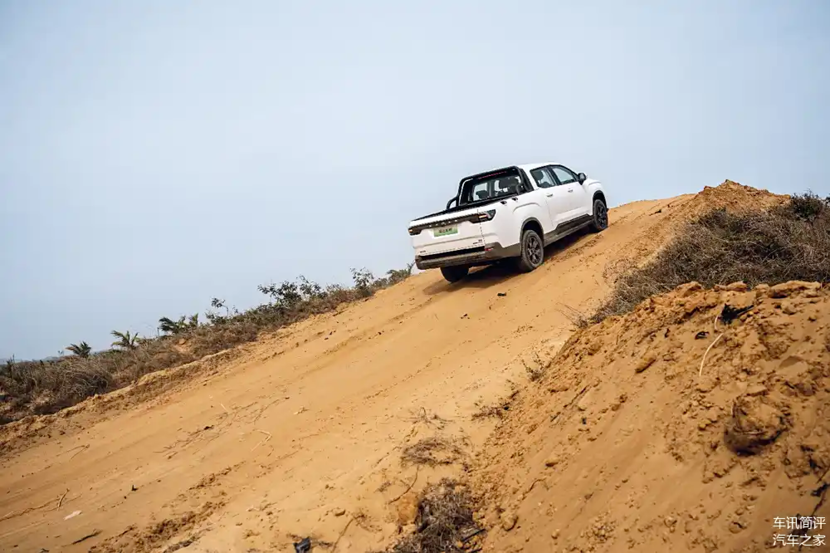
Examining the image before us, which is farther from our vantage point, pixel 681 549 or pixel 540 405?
pixel 540 405

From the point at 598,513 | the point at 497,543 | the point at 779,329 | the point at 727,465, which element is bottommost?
the point at 497,543

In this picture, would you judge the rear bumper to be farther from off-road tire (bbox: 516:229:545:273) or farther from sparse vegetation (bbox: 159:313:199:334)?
sparse vegetation (bbox: 159:313:199:334)

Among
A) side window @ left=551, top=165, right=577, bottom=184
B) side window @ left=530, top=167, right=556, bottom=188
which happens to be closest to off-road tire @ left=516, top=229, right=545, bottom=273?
side window @ left=530, top=167, right=556, bottom=188

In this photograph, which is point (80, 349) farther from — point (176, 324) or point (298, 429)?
point (298, 429)

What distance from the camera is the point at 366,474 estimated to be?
4.34 m

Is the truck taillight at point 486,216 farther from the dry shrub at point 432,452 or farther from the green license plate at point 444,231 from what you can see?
the dry shrub at point 432,452

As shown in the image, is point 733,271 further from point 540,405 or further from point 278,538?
point 278,538

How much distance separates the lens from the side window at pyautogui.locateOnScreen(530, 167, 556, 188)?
10333 millimetres

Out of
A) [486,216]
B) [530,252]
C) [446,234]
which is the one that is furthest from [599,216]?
[446,234]

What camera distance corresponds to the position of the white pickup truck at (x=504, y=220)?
9031 mm

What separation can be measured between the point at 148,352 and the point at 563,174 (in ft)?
30.6

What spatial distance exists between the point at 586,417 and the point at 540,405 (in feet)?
2.44

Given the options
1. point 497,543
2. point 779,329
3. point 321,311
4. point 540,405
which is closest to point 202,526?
point 497,543

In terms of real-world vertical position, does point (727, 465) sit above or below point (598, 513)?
above
